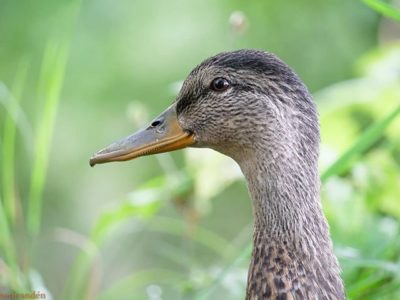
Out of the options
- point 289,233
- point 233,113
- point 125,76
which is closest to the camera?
point 289,233

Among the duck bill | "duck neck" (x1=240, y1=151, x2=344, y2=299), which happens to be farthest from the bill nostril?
"duck neck" (x1=240, y1=151, x2=344, y2=299)

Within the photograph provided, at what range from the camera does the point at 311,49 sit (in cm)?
563

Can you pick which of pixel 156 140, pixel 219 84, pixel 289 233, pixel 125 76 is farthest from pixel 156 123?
pixel 125 76

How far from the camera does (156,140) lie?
2709 millimetres

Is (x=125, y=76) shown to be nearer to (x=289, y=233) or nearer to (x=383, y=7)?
(x=383, y=7)

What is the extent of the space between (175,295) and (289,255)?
118cm

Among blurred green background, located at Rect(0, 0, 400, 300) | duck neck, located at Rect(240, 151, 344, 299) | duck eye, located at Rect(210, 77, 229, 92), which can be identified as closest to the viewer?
duck neck, located at Rect(240, 151, 344, 299)

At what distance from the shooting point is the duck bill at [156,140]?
8.79 feet

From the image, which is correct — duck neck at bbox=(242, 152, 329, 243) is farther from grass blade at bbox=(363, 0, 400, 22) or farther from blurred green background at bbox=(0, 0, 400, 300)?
blurred green background at bbox=(0, 0, 400, 300)

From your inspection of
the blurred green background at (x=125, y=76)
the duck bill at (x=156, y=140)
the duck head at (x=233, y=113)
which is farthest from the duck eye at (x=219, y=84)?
the blurred green background at (x=125, y=76)

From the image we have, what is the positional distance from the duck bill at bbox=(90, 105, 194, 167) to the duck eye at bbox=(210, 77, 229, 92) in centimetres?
13

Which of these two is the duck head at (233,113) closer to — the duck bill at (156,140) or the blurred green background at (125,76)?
the duck bill at (156,140)

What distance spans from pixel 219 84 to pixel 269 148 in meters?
0.22

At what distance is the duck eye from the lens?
A: 2666mm
